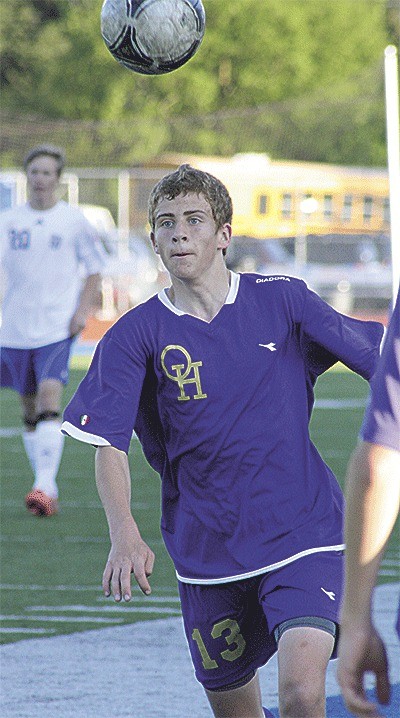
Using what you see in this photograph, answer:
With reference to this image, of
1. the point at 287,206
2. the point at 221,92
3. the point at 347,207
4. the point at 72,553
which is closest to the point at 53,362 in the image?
the point at 72,553

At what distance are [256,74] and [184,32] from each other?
157 ft

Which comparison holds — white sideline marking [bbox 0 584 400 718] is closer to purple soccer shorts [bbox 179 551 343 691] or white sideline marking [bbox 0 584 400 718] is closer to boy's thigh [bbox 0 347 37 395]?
purple soccer shorts [bbox 179 551 343 691]

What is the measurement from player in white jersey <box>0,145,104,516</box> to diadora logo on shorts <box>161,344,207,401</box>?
5889 millimetres

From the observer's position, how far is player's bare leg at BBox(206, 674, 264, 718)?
432cm

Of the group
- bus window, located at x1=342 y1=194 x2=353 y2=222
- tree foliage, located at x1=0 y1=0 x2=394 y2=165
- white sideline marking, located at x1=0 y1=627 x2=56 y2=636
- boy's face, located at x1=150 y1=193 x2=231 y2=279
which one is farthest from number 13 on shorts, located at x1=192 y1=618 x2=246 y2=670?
tree foliage, located at x1=0 y1=0 x2=394 y2=165

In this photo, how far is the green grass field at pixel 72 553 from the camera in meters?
7.11

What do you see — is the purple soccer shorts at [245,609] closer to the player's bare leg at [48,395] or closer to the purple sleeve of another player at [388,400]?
the purple sleeve of another player at [388,400]

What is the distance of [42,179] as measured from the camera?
10023mm

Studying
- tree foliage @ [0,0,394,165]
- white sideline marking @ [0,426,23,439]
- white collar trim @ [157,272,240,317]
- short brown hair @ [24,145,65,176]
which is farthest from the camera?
tree foliage @ [0,0,394,165]

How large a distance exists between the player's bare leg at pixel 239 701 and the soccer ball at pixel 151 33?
2.56 meters

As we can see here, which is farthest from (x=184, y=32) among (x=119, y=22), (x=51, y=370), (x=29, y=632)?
(x=51, y=370)

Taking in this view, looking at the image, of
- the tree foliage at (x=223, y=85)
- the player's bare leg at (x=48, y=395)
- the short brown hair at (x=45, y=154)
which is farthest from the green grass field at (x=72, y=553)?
the tree foliage at (x=223, y=85)

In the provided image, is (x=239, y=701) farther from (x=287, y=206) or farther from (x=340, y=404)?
(x=287, y=206)

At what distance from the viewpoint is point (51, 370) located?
33.5 ft
